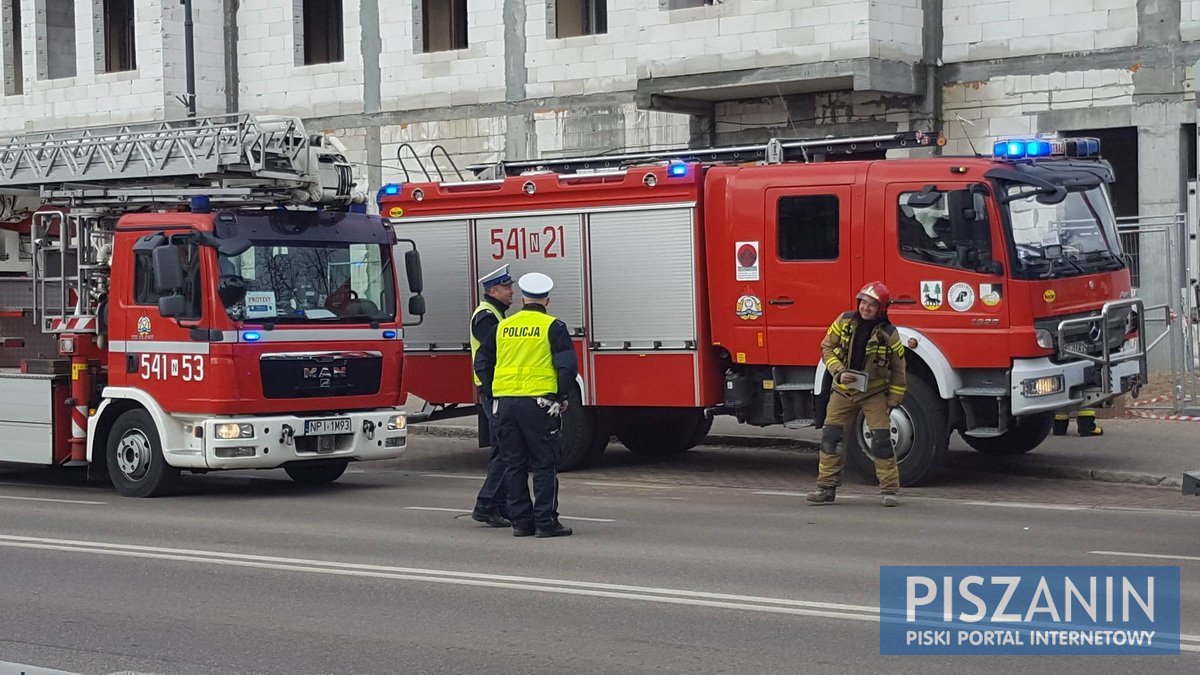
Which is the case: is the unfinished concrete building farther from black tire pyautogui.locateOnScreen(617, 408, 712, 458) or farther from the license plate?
the license plate

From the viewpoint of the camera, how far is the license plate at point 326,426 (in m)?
13.7

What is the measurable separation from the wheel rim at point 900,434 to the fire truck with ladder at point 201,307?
397 cm

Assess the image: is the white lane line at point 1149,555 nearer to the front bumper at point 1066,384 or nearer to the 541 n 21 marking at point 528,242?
the front bumper at point 1066,384

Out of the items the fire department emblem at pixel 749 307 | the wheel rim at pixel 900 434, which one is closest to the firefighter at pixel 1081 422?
the wheel rim at pixel 900 434

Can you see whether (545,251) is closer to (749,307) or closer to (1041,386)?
(749,307)

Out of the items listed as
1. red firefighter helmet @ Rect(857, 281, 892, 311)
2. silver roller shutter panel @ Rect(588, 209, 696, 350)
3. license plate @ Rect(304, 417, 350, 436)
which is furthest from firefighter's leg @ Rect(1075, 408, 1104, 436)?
license plate @ Rect(304, 417, 350, 436)

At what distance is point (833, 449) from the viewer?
1273 cm

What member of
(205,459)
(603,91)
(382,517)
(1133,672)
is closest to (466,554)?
(382,517)

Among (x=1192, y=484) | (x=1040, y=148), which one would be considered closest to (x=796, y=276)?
(x=1040, y=148)

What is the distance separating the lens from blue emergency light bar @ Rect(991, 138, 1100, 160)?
45.6ft

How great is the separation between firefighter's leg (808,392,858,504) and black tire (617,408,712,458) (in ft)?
12.1

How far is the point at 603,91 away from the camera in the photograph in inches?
979

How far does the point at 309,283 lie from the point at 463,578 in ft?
16.7

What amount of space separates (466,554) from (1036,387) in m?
5.35
